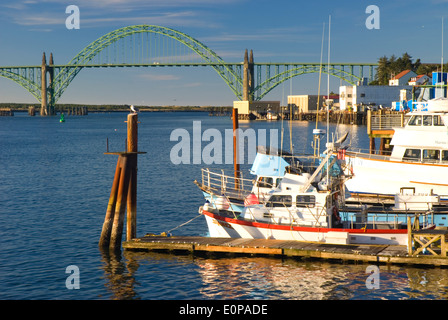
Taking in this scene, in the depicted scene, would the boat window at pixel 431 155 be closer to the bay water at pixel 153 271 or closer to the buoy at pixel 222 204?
the bay water at pixel 153 271

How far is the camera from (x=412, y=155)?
31.6 metres

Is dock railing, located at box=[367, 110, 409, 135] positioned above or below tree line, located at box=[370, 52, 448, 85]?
below

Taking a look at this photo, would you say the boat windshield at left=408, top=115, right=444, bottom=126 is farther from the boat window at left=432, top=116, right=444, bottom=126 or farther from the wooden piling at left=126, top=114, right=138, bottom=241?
the wooden piling at left=126, top=114, right=138, bottom=241

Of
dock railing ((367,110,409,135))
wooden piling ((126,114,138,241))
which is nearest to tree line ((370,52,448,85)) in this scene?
dock railing ((367,110,409,135))

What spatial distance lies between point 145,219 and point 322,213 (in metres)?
Answer: 12.5

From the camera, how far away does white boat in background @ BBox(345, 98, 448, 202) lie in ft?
100

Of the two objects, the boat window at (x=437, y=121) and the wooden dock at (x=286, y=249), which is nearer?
the wooden dock at (x=286, y=249)

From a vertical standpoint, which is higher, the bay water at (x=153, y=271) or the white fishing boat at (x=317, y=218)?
the white fishing boat at (x=317, y=218)

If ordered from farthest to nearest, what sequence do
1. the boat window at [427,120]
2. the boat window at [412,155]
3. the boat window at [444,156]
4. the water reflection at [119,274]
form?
the boat window at [427,120]
the boat window at [412,155]
the boat window at [444,156]
the water reflection at [119,274]

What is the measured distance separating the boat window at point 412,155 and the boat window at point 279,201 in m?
10.2

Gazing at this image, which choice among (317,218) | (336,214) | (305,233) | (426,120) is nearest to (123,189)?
(305,233)

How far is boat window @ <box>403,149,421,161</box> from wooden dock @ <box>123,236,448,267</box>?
30.6 feet

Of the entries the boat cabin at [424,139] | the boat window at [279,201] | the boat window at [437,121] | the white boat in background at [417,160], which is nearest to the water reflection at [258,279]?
the boat window at [279,201]

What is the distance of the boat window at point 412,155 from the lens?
103 ft
